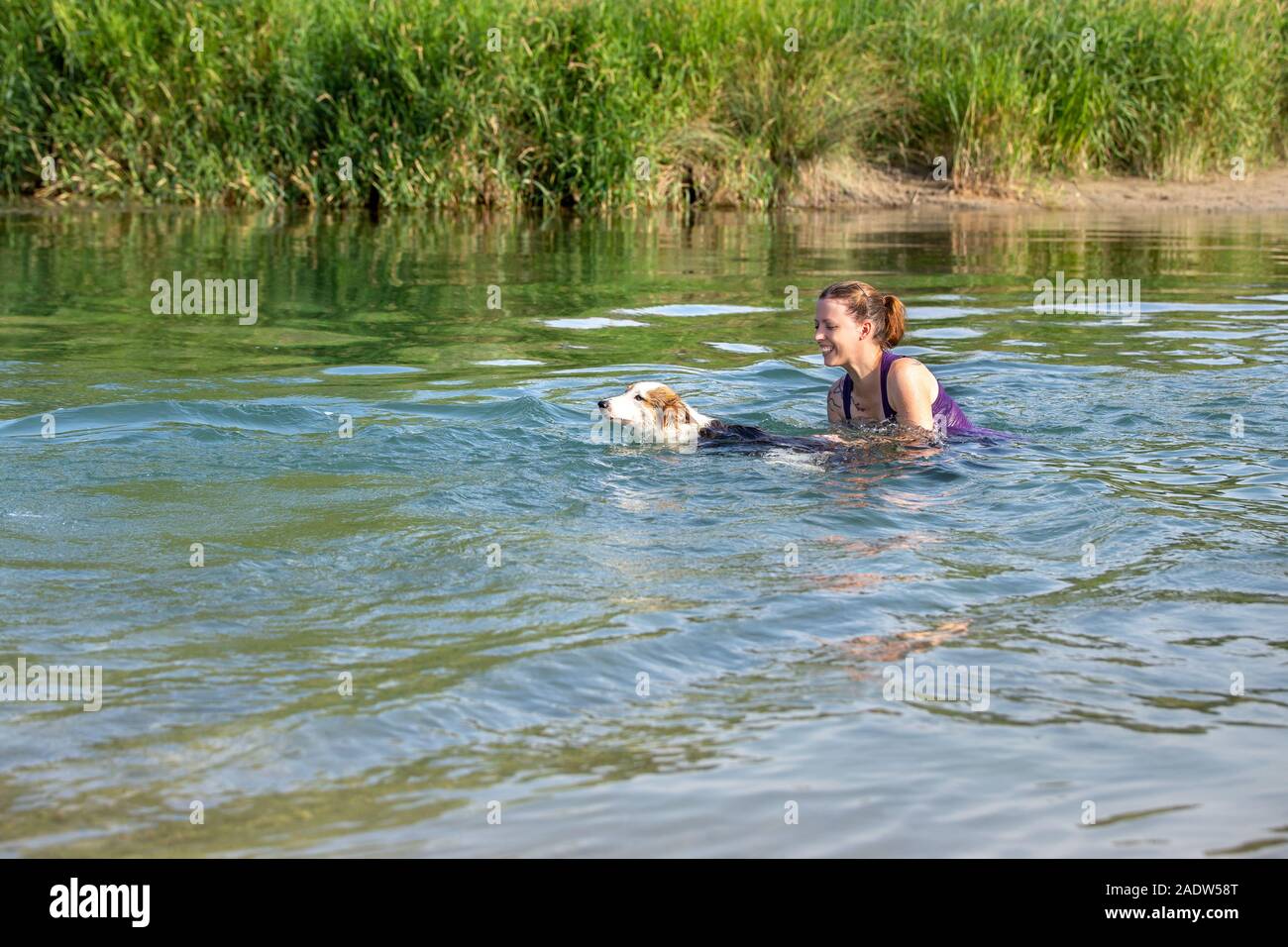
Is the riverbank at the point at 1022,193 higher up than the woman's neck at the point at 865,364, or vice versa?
the riverbank at the point at 1022,193

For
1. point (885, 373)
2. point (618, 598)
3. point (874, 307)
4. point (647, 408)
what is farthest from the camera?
point (885, 373)

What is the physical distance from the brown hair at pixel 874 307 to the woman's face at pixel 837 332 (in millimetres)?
33

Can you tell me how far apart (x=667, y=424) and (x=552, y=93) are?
10560 millimetres

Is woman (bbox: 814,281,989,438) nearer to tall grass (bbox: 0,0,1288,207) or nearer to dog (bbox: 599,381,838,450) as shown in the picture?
dog (bbox: 599,381,838,450)

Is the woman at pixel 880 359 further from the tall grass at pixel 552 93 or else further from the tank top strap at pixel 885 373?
the tall grass at pixel 552 93

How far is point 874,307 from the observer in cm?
717

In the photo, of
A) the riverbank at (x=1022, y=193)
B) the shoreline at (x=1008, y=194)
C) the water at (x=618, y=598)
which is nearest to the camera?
the water at (x=618, y=598)

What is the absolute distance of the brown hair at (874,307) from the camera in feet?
23.3

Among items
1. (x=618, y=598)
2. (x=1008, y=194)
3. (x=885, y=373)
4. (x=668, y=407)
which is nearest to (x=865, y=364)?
(x=885, y=373)

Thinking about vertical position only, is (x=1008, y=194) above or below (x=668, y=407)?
above

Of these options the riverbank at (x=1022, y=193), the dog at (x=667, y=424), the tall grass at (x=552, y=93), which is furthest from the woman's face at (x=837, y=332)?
the riverbank at (x=1022, y=193)

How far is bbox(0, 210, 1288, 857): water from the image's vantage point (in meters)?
3.50

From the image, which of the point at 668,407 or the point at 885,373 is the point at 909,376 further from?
the point at 668,407

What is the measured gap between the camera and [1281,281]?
12.8 m
